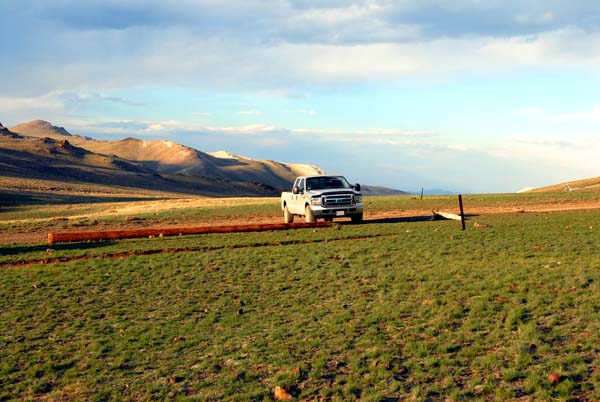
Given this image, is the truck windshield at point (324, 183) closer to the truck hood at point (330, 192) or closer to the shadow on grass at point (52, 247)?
the truck hood at point (330, 192)

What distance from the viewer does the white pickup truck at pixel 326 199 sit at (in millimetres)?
25938

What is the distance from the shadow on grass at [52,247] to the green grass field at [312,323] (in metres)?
1.71

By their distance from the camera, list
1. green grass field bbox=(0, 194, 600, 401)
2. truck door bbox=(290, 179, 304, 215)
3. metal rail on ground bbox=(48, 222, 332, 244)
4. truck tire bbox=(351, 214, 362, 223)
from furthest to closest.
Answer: truck door bbox=(290, 179, 304, 215), truck tire bbox=(351, 214, 362, 223), metal rail on ground bbox=(48, 222, 332, 244), green grass field bbox=(0, 194, 600, 401)

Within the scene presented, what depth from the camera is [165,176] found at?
134625 millimetres

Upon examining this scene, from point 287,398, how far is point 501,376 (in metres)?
2.77

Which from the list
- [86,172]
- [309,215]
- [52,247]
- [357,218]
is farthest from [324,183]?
[86,172]

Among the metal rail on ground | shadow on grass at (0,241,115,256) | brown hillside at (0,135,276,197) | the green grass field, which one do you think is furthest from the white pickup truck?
brown hillside at (0,135,276,197)

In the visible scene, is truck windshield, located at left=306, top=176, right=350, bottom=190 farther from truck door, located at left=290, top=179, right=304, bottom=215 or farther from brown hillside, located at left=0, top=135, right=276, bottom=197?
brown hillside, located at left=0, top=135, right=276, bottom=197

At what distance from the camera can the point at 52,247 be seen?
21.6 metres

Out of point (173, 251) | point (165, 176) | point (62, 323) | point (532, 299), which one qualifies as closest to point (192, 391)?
point (62, 323)

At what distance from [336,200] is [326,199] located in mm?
443

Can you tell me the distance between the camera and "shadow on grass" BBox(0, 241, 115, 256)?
20925 mm

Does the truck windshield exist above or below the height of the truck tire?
above

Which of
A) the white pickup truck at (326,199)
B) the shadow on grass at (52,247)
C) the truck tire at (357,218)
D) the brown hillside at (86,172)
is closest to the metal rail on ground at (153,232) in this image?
the white pickup truck at (326,199)
